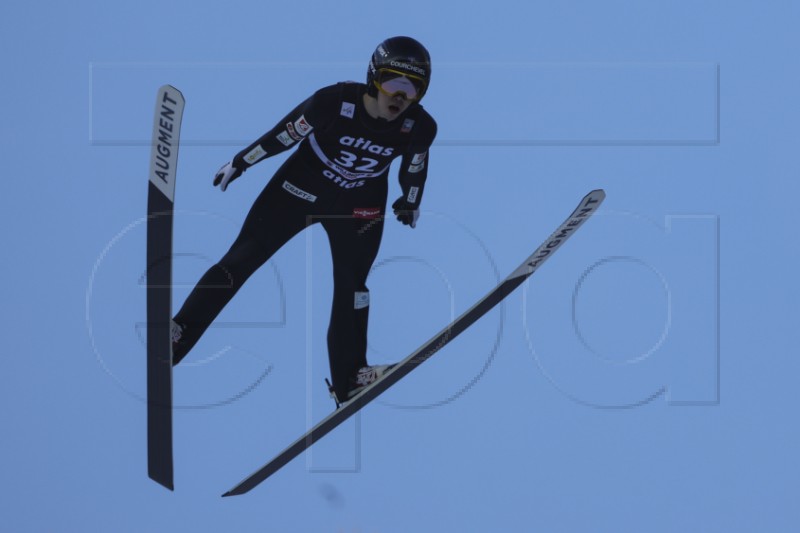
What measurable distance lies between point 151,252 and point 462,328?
1.85 metres

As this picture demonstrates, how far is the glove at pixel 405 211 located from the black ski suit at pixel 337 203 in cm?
3

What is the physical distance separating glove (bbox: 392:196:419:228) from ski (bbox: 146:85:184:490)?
130 cm

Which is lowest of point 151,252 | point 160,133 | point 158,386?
→ point 158,386

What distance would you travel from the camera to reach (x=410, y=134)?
7.71 meters

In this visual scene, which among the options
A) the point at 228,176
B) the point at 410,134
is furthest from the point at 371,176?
the point at 228,176

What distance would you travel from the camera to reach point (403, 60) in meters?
7.33

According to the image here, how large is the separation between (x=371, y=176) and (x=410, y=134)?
0.36 m

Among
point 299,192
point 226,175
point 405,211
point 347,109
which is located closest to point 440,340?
point 405,211

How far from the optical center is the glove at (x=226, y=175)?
7.61 meters

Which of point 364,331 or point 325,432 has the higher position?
point 364,331

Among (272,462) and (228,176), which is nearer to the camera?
(228,176)

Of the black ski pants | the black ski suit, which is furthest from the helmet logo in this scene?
the black ski pants

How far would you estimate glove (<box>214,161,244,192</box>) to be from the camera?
761cm

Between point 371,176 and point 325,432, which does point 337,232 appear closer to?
point 371,176
